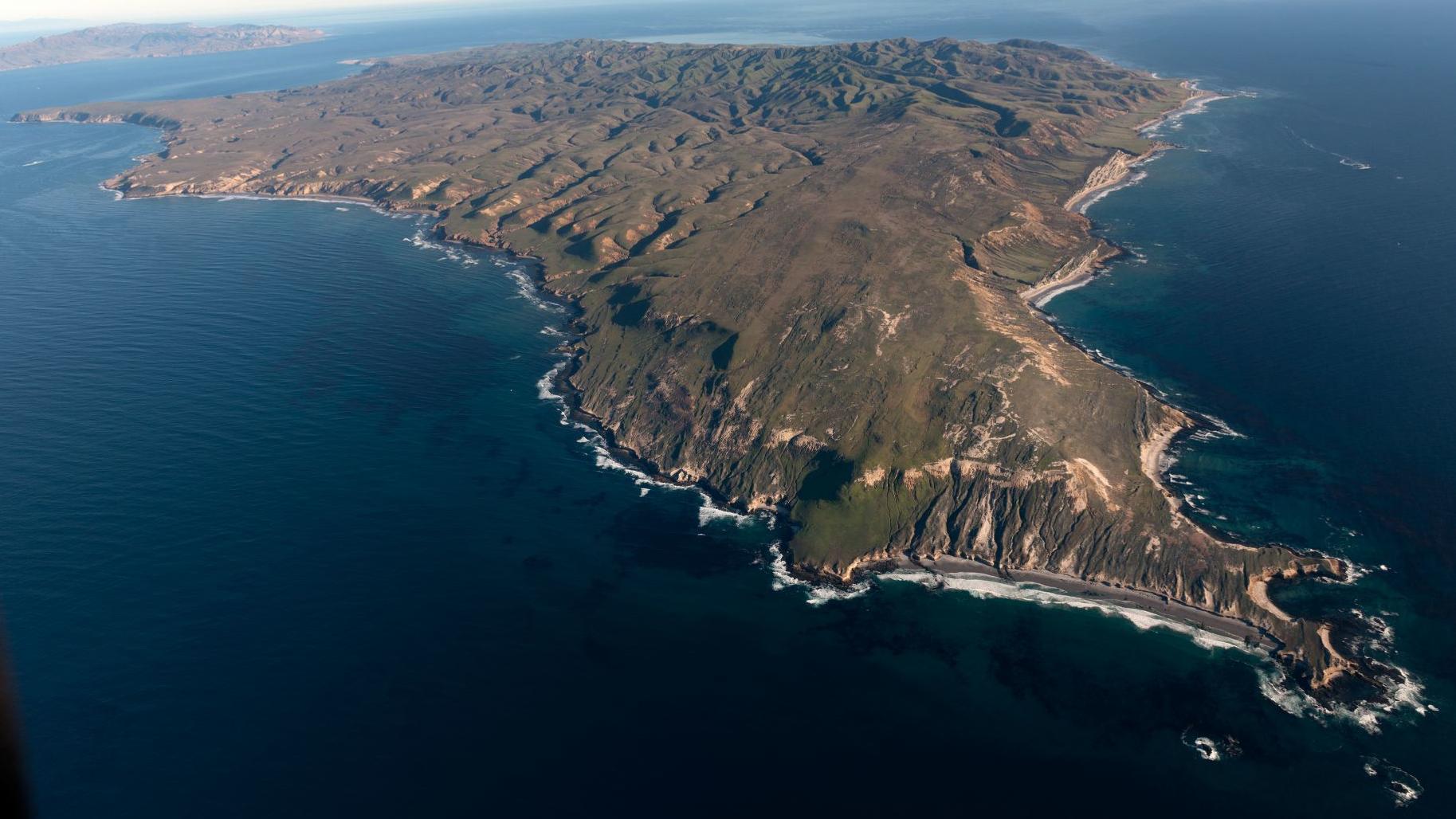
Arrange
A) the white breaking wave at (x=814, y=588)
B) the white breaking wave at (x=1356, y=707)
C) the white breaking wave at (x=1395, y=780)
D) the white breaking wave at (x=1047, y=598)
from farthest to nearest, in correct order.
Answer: the white breaking wave at (x=814, y=588) < the white breaking wave at (x=1047, y=598) < the white breaking wave at (x=1356, y=707) < the white breaking wave at (x=1395, y=780)

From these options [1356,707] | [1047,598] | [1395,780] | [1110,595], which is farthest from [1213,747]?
[1047,598]

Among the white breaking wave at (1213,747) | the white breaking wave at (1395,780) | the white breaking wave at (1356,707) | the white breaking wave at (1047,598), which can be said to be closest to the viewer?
the white breaking wave at (1395,780)

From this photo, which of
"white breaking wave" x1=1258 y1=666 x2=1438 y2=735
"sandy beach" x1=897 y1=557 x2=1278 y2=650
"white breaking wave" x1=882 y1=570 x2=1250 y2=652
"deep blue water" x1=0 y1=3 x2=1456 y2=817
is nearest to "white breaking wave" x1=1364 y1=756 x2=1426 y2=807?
"deep blue water" x1=0 y1=3 x2=1456 y2=817

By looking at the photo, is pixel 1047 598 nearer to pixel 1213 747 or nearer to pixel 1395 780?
pixel 1213 747

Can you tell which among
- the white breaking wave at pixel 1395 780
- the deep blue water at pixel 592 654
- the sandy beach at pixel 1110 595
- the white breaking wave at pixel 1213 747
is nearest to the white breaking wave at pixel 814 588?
the deep blue water at pixel 592 654

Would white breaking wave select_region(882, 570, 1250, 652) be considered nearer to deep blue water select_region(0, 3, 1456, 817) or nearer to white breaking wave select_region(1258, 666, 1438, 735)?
deep blue water select_region(0, 3, 1456, 817)

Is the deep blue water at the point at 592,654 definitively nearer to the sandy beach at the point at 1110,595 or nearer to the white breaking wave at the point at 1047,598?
the white breaking wave at the point at 1047,598

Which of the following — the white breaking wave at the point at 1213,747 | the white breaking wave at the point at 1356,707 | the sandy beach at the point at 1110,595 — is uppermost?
the sandy beach at the point at 1110,595

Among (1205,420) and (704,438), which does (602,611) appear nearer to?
(704,438)

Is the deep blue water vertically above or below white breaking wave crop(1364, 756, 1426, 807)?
above

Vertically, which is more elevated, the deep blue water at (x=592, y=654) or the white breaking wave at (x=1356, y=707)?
the deep blue water at (x=592, y=654)

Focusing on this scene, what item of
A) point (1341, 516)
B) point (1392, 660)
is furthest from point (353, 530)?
point (1341, 516)
